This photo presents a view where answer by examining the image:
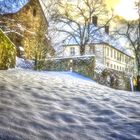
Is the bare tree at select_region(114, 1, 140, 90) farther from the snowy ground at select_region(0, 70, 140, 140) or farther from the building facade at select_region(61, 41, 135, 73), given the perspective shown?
the snowy ground at select_region(0, 70, 140, 140)

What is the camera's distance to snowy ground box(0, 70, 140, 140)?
13.8ft

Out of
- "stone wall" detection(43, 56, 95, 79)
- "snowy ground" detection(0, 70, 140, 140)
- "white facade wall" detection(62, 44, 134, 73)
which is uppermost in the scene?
"white facade wall" detection(62, 44, 134, 73)

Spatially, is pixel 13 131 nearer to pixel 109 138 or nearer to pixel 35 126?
pixel 35 126

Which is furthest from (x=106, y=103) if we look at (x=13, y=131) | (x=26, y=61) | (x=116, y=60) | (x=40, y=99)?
(x=116, y=60)

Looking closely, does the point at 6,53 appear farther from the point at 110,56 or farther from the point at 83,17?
the point at 110,56

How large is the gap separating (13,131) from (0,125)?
0.22 meters

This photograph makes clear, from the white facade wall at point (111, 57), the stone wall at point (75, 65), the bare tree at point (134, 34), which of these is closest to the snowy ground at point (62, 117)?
the stone wall at point (75, 65)

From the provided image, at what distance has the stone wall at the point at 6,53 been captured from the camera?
510 inches

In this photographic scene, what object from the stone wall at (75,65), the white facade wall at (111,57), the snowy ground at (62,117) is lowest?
the snowy ground at (62,117)

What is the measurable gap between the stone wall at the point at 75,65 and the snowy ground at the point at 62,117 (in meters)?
12.4

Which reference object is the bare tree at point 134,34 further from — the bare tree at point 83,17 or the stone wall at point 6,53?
the stone wall at point 6,53

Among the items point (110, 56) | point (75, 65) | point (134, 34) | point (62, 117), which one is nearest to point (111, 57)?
point (110, 56)

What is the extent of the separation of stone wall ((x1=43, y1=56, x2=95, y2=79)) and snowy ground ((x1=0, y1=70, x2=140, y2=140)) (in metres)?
12.4

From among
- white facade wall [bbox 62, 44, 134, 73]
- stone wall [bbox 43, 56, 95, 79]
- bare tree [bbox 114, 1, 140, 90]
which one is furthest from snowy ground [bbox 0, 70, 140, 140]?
white facade wall [bbox 62, 44, 134, 73]
